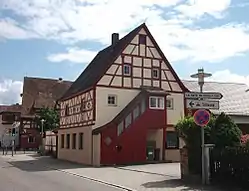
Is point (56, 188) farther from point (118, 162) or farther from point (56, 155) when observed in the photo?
point (56, 155)

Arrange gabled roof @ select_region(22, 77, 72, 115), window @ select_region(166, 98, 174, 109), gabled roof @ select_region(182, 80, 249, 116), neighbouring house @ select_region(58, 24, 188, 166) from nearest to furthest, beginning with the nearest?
neighbouring house @ select_region(58, 24, 188, 166), window @ select_region(166, 98, 174, 109), gabled roof @ select_region(182, 80, 249, 116), gabled roof @ select_region(22, 77, 72, 115)

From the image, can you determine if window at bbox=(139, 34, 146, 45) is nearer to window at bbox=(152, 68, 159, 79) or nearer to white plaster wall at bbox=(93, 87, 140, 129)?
window at bbox=(152, 68, 159, 79)

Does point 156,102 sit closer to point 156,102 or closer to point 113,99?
point 156,102

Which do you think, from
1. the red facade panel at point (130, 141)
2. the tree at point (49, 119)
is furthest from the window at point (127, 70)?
the tree at point (49, 119)

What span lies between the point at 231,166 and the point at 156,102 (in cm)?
1837

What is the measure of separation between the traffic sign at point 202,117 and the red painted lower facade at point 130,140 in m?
16.0

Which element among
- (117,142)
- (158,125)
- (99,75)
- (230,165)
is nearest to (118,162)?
(117,142)

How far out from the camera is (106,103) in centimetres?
3378

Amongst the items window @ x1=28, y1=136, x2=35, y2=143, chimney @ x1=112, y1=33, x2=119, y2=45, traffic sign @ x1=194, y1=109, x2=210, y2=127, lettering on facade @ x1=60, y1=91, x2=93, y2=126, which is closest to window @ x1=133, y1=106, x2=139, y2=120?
lettering on facade @ x1=60, y1=91, x2=93, y2=126

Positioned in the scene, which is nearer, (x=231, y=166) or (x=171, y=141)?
(x=231, y=166)

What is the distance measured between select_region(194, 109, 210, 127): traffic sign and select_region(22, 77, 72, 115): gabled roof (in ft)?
200

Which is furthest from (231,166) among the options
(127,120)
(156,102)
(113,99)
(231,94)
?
(231,94)

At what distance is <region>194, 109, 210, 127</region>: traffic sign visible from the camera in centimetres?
1611

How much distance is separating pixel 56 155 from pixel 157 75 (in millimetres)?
14238
